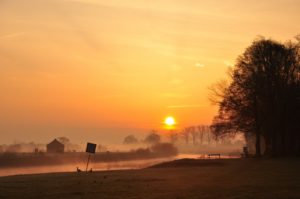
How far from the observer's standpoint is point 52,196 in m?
20.4

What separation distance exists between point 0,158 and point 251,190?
8832 cm

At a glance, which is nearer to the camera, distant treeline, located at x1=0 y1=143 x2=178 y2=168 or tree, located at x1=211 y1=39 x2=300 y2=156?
tree, located at x1=211 y1=39 x2=300 y2=156

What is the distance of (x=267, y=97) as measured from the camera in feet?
196

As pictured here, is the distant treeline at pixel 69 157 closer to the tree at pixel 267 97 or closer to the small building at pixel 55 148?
the small building at pixel 55 148

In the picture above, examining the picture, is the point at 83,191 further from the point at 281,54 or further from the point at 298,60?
the point at 298,60

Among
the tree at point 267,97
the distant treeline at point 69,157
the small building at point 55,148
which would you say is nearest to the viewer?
the tree at point 267,97

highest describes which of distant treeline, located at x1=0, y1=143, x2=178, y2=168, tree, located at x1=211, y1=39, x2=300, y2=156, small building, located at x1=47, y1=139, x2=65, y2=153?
tree, located at x1=211, y1=39, x2=300, y2=156

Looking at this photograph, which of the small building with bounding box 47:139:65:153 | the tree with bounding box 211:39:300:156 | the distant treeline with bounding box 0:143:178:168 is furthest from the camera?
the small building with bounding box 47:139:65:153

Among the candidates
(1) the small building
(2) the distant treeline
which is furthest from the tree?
(1) the small building

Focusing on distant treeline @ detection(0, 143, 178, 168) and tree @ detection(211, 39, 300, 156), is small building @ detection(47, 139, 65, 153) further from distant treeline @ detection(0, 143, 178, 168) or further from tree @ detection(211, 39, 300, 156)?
tree @ detection(211, 39, 300, 156)

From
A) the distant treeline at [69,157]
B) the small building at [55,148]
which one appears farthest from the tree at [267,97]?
the small building at [55,148]

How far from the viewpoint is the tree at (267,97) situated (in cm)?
5962

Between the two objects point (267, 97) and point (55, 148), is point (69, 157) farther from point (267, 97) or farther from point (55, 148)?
point (267, 97)

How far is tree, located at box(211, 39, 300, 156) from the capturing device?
2347 inches
